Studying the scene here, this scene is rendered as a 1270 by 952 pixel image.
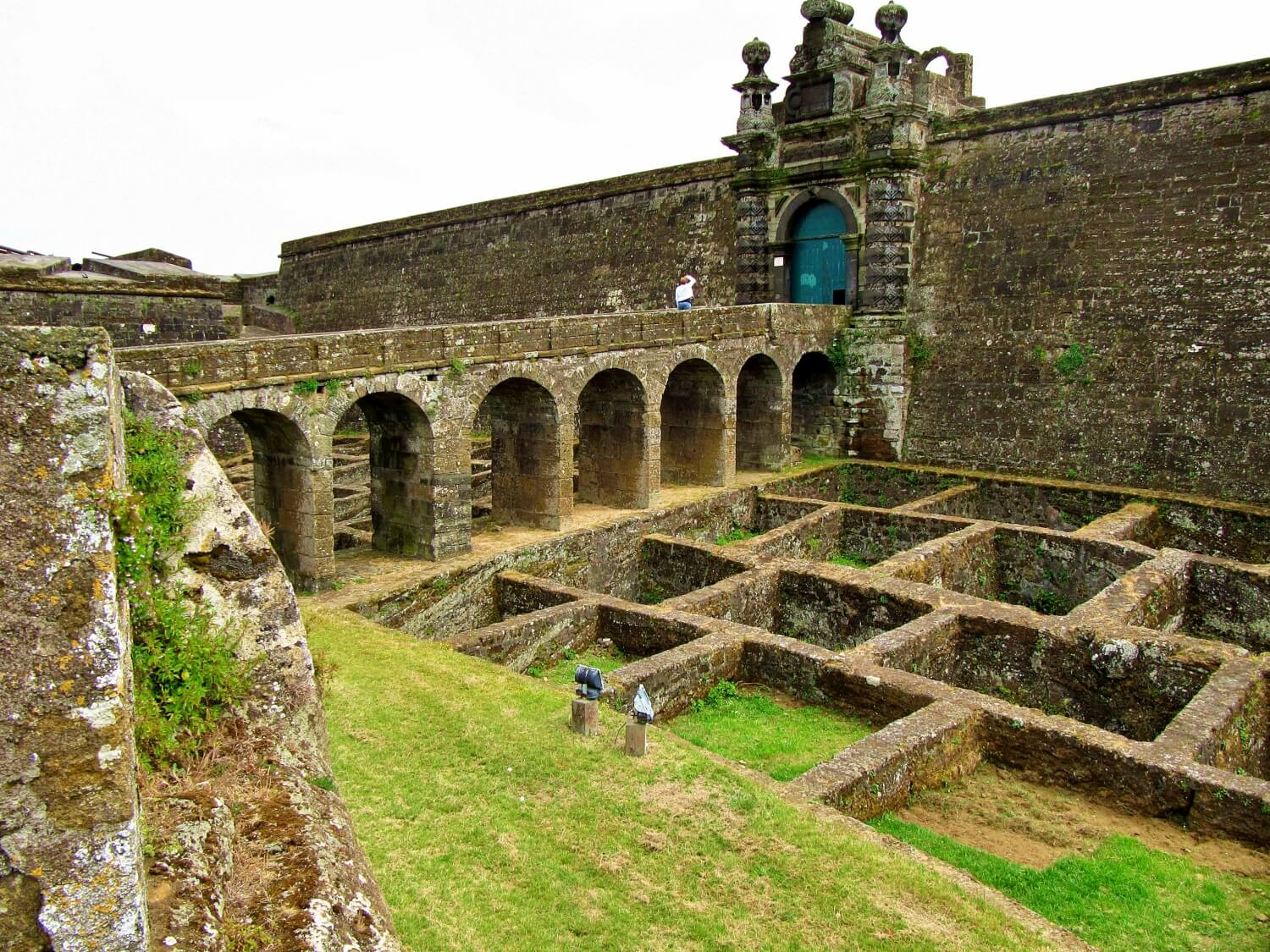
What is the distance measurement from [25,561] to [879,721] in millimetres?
7581

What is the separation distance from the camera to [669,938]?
5.07m

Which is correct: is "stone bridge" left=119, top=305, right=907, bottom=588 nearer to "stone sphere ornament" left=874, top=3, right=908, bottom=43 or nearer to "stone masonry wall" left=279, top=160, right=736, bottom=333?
"stone masonry wall" left=279, top=160, right=736, bottom=333

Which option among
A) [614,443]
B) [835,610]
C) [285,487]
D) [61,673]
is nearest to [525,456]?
[614,443]

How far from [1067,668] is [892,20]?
40.8 ft

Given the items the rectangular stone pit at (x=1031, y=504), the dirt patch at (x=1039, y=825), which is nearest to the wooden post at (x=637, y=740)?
the dirt patch at (x=1039, y=825)

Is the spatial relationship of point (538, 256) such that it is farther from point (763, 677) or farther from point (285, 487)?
point (763, 677)

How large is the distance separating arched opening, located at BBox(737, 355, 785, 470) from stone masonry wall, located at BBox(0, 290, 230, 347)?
10.6 metres

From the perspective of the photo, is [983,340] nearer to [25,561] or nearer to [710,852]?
[710,852]

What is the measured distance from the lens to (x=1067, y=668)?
9508mm

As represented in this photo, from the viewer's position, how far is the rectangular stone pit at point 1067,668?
356 inches

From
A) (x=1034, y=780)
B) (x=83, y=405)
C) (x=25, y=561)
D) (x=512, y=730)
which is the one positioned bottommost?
(x=1034, y=780)

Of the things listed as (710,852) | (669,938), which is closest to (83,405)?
(669,938)

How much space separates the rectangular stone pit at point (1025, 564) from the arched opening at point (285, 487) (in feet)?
22.5

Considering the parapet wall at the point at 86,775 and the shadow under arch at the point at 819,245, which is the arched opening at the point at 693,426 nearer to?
the shadow under arch at the point at 819,245
